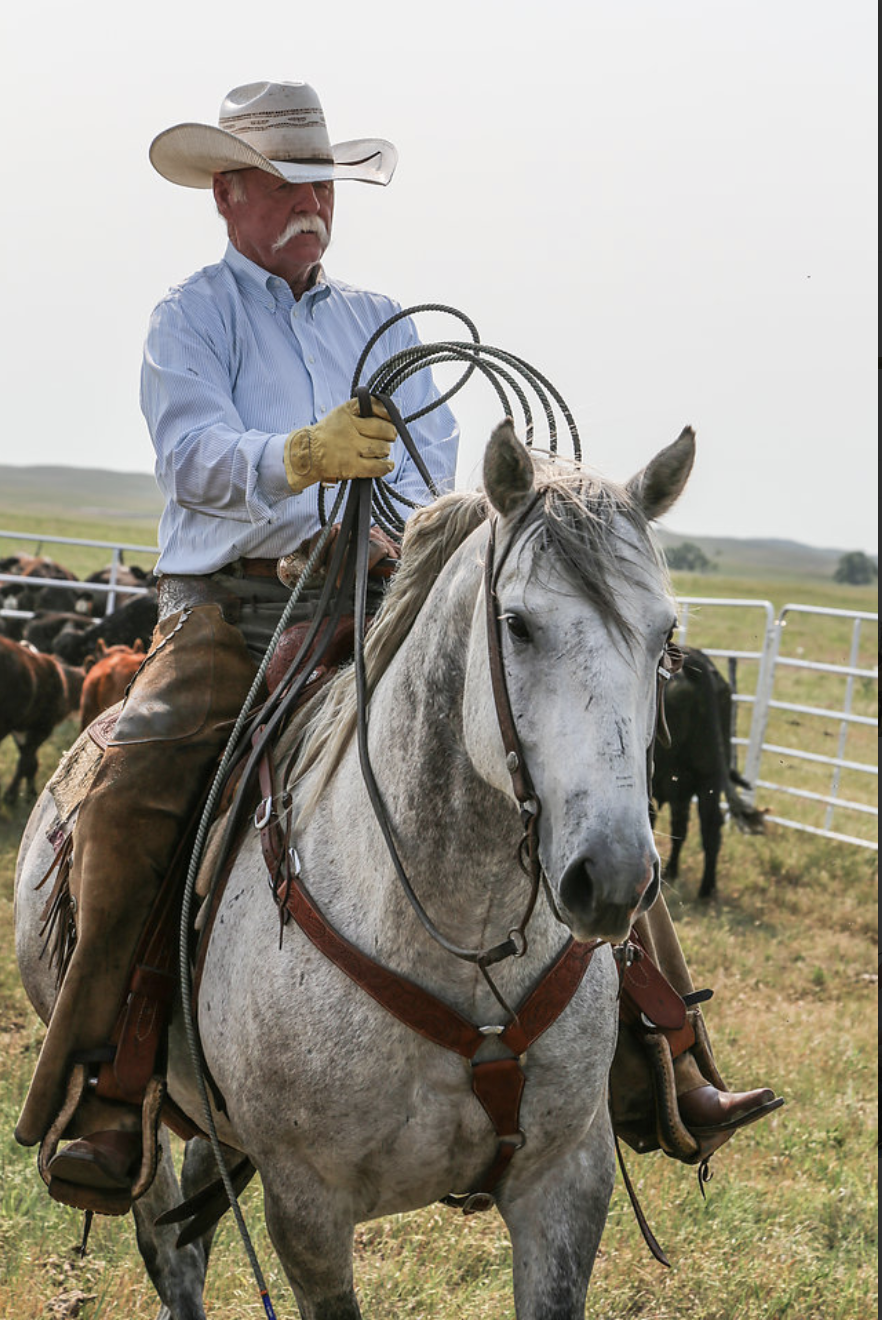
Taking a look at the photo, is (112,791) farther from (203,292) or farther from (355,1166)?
(203,292)

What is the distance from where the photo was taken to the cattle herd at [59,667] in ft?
34.0

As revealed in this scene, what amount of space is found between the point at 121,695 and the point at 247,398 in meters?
5.20

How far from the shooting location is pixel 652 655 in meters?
2.28

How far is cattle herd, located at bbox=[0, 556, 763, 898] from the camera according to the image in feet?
33.8

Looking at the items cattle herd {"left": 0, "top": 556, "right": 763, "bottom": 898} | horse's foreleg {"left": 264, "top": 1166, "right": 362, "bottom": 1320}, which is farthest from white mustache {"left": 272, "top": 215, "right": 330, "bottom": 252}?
cattle herd {"left": 0, "top": 556, "right": 763, "bottom": 898}

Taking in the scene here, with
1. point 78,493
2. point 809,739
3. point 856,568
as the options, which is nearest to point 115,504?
point 78,493

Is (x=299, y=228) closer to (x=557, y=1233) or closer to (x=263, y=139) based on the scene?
(x=263, y=139)

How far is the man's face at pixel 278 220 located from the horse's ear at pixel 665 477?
1.65 m

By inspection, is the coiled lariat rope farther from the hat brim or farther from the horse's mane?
the hat brim

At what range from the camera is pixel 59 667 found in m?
12.4

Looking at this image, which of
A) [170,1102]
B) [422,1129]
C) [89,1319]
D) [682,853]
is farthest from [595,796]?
[682,853]

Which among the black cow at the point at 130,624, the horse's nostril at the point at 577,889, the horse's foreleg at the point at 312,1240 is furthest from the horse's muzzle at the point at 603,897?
the black cow at the point at 130,624

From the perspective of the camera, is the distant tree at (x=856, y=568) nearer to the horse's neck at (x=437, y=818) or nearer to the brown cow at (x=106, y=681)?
the brown cow at (x=106, y=681)

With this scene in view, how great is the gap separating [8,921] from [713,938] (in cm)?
456
